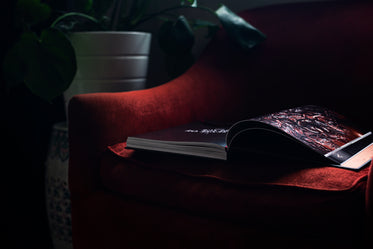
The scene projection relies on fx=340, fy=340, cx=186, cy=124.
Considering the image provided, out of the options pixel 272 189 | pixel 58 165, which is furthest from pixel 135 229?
pixel 58 165

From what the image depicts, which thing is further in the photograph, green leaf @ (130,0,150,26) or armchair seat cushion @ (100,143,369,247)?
green leaf @ (130,0,150,26)

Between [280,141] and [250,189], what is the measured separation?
122 mm

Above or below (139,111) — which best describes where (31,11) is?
above

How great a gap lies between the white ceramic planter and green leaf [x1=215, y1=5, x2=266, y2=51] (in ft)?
1.02

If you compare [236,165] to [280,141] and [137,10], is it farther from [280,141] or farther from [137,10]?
[137,10]

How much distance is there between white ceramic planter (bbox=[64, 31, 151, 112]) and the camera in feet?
3.67

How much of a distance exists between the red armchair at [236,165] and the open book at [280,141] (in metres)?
0.03

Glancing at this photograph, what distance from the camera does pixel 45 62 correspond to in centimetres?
93

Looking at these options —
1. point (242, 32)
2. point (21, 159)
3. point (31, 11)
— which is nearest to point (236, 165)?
point (242, 32)

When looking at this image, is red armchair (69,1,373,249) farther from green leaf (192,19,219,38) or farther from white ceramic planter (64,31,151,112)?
white ceramic planter (64,31,151,112)

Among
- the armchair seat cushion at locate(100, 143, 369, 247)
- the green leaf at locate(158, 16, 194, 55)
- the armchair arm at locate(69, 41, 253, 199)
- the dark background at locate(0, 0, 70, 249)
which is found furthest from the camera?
the dark background at locate(0, 0, 70, 249)

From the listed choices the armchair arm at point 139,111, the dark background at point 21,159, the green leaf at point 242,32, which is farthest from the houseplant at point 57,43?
the dark background at point 21,159

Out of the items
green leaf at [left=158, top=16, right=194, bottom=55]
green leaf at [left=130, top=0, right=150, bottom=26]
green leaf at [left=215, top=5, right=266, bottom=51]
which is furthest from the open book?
green leaf at [left=130, top=0, right=150, bottom=26]

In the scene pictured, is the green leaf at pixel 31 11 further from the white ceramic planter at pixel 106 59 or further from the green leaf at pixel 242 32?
the green leaf at pixel 242 32
